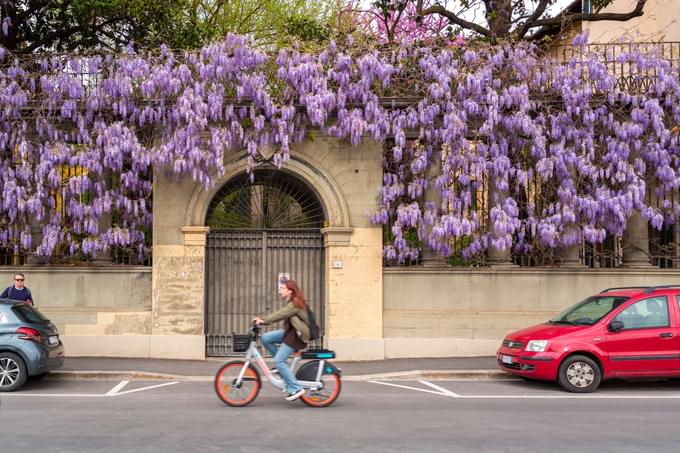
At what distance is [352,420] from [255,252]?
307 inches

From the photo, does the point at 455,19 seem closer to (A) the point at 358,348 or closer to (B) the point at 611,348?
(A) the point at 358,348

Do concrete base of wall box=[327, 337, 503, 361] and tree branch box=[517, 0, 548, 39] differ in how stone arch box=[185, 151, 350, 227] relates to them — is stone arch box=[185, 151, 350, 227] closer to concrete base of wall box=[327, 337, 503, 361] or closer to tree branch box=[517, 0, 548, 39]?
concrete base of wall box=[327, 337, 503, 361]

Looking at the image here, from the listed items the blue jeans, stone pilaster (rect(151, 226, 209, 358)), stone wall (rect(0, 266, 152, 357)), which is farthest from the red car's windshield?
stone wall (rect(0, 266, 152, 357))

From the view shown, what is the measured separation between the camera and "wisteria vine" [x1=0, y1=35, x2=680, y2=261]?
619 inches

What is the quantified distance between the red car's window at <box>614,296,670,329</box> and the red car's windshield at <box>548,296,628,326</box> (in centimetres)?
21

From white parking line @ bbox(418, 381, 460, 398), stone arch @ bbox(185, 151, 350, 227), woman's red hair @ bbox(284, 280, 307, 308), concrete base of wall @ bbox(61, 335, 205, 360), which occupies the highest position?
stone arch @ bbox(185, 151, 350, 227)

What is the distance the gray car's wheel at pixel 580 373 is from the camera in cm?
1206

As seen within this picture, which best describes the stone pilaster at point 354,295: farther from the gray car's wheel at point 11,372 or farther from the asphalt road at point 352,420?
the gray car's wheel at point 11,372

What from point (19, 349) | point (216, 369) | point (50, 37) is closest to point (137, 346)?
point (216, 369)

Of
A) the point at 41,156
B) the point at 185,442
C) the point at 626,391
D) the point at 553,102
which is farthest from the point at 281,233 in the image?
the point at 185,442

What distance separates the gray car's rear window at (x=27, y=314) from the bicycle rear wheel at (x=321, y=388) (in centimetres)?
474

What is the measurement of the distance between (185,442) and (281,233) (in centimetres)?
901

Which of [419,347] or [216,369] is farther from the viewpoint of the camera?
[419,347]

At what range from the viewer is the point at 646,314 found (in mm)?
12367
